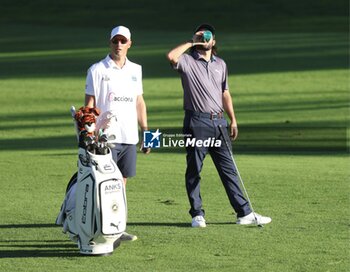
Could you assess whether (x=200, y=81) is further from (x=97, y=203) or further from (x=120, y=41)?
(x=97, y=203)

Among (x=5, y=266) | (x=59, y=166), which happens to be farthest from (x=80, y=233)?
(x=59, y=166)

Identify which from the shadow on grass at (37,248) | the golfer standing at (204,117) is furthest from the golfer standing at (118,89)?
the golfer standing at (204,117)

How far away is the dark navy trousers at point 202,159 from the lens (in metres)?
12.3

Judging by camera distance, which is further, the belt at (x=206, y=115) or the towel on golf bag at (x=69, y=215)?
the belt at (x=206, y=115)

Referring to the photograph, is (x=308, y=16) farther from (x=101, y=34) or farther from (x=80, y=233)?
(x=80, y=233)

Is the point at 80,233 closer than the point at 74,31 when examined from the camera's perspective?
Yes

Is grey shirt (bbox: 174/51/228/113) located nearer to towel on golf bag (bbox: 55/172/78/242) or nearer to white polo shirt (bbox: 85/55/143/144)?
white polo shirt (bbox: 85/55/143/144)

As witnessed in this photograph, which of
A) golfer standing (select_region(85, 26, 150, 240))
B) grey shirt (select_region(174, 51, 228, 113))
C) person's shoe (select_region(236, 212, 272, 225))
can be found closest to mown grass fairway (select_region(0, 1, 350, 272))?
person's shoe (select_region(236, 212, 272, 225))

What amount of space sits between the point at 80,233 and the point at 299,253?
1.99 metres

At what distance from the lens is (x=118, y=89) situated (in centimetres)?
1155

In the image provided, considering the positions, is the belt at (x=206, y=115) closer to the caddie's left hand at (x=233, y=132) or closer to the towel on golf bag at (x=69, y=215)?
the caddie's left hand at (x=233, y=132)

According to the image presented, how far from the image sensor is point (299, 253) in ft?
35.5

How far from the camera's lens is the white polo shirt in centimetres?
1153

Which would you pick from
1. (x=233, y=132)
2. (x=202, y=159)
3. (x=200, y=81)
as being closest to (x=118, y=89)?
(x=200, y=81)
